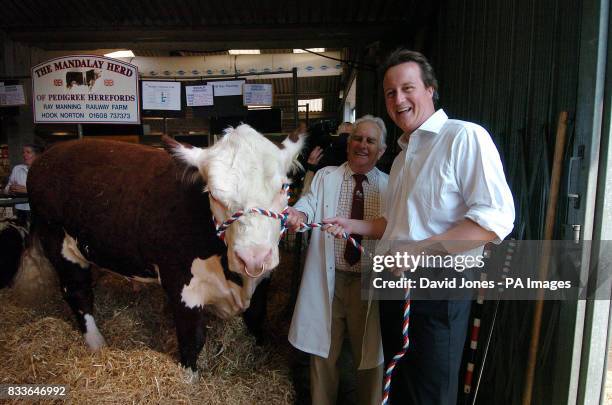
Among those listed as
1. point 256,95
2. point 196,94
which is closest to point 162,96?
point 196,94

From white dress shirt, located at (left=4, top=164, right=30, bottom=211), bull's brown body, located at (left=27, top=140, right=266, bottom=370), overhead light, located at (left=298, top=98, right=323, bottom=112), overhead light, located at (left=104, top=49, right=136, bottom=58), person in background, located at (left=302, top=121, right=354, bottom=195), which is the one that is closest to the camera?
bull's brown body, located at (left=27, top=140, right=266, bottom=370)

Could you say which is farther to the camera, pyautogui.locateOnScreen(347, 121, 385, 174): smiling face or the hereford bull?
pyautogui.locateOnScreen(347, 121, 385, 174): smiling face

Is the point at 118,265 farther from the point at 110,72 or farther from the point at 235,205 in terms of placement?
the point at 110,72

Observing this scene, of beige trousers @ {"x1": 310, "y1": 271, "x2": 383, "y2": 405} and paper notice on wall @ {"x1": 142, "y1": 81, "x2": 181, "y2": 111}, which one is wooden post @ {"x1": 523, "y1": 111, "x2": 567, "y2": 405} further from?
paper notice on wall @ {"x1": 142, "y1": 81, "x2": 181, "y2": 111}

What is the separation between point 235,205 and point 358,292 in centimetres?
95

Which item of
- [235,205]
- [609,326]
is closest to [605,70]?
[609,326]

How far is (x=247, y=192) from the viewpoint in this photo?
5.54 ft

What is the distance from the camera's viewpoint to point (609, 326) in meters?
1.45

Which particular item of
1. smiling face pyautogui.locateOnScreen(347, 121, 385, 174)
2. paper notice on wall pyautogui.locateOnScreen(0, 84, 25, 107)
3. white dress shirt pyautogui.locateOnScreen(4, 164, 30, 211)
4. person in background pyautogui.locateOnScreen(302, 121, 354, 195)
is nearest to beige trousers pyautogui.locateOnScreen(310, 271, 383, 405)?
smiling face pyautogui.locateOnScreen(347, 121, 385, 174)

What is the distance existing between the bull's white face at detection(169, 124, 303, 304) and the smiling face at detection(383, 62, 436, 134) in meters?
0.66

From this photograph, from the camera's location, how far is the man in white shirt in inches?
47.5

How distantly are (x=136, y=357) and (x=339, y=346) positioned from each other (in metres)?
1.30

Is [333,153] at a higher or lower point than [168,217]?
higher

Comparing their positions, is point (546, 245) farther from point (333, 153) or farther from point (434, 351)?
point (333, 153)
